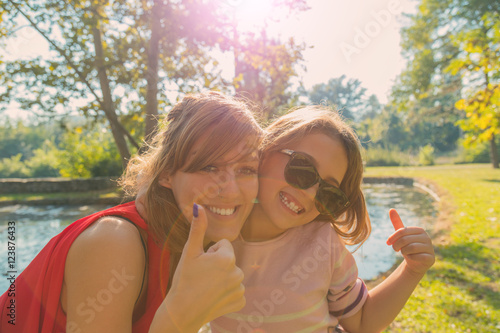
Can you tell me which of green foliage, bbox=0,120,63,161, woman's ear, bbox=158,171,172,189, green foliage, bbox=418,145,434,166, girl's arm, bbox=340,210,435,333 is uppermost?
woman's ear, bbox=158,171,172,189

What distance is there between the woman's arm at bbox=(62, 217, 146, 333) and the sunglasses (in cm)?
82

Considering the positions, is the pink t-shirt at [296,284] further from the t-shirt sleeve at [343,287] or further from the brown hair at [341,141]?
the brown hair at [341,141]

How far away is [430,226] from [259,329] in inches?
287

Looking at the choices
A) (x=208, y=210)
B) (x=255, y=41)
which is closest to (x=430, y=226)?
(x=255, y=41)

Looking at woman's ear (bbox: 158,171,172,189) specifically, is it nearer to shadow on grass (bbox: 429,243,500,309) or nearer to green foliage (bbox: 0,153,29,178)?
shadow on grass (bbox: 429,243,500,309)

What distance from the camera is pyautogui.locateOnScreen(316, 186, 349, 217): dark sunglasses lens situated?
1.66m

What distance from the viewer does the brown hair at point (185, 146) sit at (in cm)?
132

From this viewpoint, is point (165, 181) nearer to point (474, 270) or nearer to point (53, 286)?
point (53, 286)

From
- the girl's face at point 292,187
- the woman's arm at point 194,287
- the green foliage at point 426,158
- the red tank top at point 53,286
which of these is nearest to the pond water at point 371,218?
the girl's face at point 292,187

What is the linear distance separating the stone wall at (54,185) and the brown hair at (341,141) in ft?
45.8

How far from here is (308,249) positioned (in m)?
1.68

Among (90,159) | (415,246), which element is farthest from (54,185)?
(415,246)

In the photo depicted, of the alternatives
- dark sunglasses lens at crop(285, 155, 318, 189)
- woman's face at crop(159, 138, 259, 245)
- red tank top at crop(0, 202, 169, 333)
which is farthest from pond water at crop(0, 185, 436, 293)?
red tank top at crop(0, 202, 169, 333)

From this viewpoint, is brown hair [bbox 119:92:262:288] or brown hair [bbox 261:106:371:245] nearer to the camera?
brown hair [bbox 119:92:262:288]
